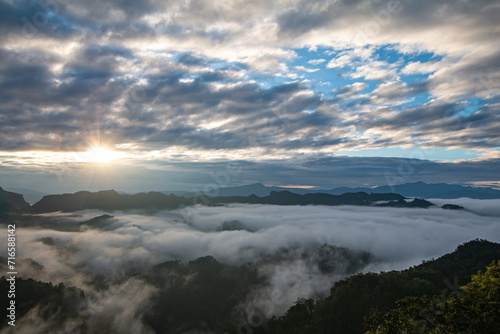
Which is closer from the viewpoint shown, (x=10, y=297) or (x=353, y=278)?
(x=353, y=278)

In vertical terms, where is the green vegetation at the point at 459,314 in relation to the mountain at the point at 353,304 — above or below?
above

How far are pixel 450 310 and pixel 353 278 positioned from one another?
126 m

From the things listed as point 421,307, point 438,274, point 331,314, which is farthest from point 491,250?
point 421,307

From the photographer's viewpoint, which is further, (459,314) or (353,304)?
(353,304)

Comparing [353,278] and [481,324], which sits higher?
[481,324]

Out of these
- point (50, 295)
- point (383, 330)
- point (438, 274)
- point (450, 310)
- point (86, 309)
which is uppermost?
point (450, 310)

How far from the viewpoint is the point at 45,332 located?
16012 centimetres

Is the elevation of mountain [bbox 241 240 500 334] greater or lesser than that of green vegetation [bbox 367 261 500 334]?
lesser

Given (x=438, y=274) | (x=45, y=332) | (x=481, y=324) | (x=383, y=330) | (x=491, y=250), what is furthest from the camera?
(x=491, y=250)

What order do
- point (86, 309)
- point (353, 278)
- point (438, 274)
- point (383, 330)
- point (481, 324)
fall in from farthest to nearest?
point (86, 309) → point (438, 274) → point (353, 278) → point (383, 330) → point (481, 324)

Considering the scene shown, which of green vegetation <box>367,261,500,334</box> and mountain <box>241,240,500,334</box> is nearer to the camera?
green vegetation <box>367,261,500,334</box>

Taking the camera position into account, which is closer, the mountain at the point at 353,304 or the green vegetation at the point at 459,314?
the green vegetation at the point at 459,314

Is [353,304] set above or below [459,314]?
below

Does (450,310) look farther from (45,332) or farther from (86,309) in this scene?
(86,309)
